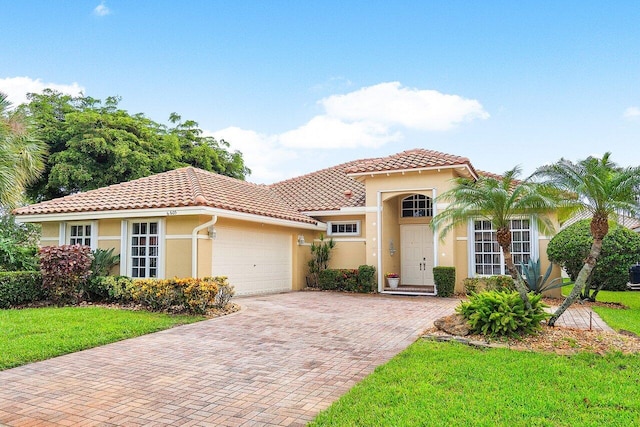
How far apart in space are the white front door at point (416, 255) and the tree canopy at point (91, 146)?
49.1ft

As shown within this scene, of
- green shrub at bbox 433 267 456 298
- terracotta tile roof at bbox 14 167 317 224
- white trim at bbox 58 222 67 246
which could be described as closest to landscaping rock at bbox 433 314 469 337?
green shrub at bbox 433 267 456 298

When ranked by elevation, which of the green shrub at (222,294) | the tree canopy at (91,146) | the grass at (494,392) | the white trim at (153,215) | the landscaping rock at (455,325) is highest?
the tree canopy at (91,146)

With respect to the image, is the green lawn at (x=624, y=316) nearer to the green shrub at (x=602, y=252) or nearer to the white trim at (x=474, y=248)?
the green shrub at (x=602, y=252)

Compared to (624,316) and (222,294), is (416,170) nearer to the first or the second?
(624,316)

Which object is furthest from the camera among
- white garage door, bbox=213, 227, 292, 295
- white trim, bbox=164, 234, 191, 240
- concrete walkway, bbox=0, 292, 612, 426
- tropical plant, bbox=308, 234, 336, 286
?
tropical plant, bbox=308, 234, 336, 286

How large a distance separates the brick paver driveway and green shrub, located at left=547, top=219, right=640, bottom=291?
22.1ft

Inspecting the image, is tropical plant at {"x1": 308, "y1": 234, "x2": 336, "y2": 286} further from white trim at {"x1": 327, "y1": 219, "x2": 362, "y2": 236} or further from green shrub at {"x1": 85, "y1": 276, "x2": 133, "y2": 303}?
green shrub at {"x1": 85, "y1": 276, "x2": 133, "y2": 303}

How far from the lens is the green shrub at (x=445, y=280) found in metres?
16.5

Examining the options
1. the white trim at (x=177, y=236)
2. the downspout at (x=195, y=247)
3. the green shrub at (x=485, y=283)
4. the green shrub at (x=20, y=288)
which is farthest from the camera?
the green shrub at (x=485, y=283)

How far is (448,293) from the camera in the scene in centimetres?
1647

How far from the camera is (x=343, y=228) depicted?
1970cm

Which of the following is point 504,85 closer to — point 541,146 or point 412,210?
point 541,146

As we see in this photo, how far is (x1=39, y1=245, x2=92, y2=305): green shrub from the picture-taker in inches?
505

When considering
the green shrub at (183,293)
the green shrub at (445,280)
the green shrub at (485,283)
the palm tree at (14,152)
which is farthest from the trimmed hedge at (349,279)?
the palm tree at (14,152)
